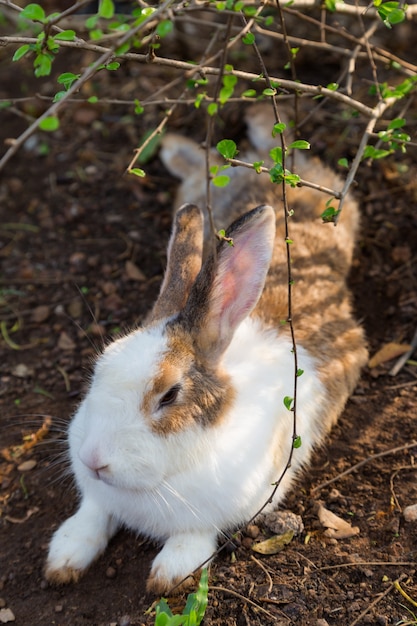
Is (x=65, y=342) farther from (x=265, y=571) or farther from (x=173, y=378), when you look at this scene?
(x=265, y=571)

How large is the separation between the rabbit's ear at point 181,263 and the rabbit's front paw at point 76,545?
98 centimetres

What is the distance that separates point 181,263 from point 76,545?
1.36 m

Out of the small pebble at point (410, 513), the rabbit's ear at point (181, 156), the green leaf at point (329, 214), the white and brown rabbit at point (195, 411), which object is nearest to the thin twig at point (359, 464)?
the white and brown rabbit at point (195, 411)

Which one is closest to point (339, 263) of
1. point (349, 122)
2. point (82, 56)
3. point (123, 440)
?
point (349, 122)

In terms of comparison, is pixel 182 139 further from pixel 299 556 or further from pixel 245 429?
pixel 299 556

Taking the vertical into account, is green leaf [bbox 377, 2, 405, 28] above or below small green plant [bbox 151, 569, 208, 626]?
above

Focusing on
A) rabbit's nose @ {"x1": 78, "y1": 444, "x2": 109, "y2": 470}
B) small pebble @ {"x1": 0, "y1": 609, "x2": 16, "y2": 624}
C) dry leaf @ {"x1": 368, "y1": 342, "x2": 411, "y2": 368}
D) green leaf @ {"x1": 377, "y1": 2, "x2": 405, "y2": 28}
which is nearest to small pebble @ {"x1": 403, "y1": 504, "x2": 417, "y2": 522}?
dry leaf @ {"x1": 368, "y1": 342, "x2": 411, "y2": 368}

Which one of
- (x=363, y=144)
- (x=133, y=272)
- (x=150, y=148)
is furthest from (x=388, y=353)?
(x=150, y=148)

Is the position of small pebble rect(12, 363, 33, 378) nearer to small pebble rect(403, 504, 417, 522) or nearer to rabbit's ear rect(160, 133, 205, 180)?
rabbit's ear rect(160, 133, 205, 180)

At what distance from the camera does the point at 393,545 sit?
327cm

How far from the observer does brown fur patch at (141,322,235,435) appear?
2947mm

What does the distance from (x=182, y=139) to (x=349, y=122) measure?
4.17 feet

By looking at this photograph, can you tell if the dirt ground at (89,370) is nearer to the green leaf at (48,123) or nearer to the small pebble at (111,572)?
the small pebble at (111,572)

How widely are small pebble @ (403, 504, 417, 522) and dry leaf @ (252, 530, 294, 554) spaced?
1.69 ft
